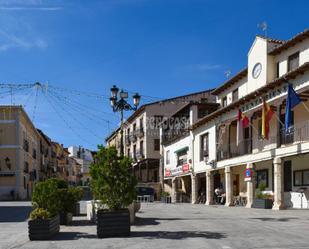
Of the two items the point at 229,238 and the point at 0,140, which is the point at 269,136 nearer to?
the point at 229,238

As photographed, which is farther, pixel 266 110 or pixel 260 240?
pixel 266 110

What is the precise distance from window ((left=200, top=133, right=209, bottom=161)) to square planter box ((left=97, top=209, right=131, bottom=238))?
24391 millimetres

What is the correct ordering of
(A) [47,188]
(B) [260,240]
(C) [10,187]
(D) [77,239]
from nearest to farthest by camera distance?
1. (B) [260,240]
2. (D) [77,239]
3. (A) [47,188]
4. (C) [10,187]

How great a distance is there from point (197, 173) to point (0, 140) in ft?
90.0

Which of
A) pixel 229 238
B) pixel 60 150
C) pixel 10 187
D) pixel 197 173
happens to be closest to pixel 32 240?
pixel 229 238

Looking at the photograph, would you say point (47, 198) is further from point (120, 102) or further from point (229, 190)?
point (229, 190)

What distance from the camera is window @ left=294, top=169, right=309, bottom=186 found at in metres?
26.3

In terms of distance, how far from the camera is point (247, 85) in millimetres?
32094

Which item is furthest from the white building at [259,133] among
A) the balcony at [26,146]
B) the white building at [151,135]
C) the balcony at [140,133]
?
the balcony at [26,146]

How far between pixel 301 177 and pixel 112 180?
15947 mm

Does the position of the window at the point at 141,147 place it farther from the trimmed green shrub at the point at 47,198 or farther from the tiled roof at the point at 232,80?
the trimmed green shrub at the point at 47,198

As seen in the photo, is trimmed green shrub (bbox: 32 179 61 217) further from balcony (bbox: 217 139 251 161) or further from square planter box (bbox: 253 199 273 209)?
balcony (bbox: 217 139 251 161)

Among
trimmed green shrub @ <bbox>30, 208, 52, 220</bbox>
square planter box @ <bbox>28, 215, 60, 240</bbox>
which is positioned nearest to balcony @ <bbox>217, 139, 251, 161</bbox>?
trimmed green shrub @ <bbox>30, 208, 52, 220</bbox>

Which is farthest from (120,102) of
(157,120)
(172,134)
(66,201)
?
(157,120)
